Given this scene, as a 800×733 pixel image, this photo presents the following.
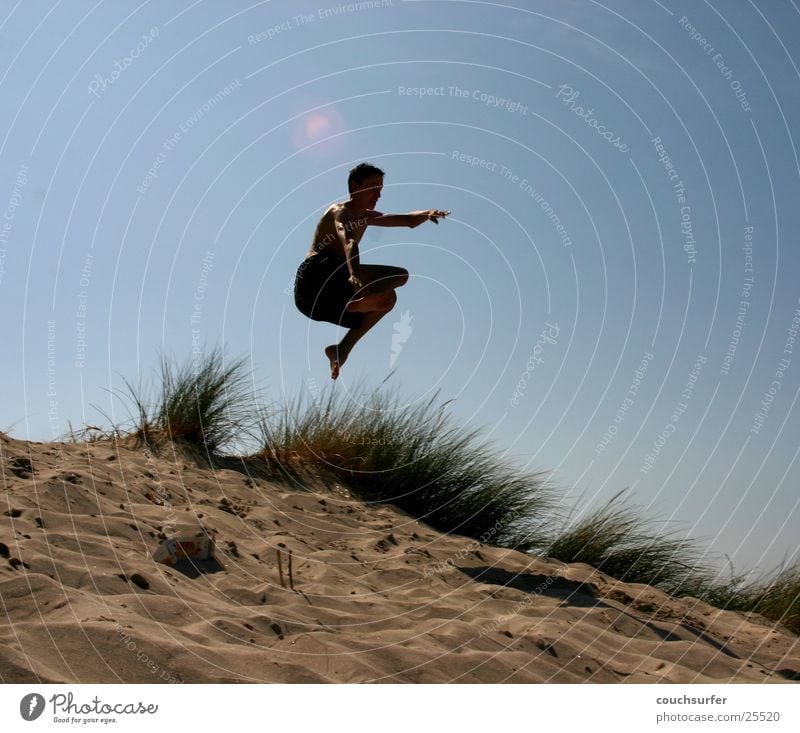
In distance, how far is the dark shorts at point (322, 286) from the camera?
23.2ft

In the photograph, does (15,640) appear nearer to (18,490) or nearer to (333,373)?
(18,490)

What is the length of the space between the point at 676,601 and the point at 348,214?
14.8ft

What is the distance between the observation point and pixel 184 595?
5.48 metres

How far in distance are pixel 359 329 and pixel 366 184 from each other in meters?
1.21

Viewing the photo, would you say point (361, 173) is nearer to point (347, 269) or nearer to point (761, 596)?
point (347, 269)

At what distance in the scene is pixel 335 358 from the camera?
763 centimetres

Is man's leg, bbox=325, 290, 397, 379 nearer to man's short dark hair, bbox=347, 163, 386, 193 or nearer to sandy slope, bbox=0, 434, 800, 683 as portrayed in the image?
man's short dark hair, bbox=347, 163, 386, 193

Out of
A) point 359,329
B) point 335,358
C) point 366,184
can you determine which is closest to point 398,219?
point 366,184

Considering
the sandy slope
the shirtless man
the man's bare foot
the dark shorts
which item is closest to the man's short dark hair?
the shirtless man

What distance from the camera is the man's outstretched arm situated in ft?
23.6

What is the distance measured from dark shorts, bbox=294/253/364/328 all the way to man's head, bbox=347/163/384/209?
1.73 ft

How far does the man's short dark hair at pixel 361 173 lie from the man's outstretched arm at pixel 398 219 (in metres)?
0.27

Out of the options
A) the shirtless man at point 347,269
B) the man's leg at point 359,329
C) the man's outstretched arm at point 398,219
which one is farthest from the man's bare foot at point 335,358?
the man's outstretched arm at point 398,219
